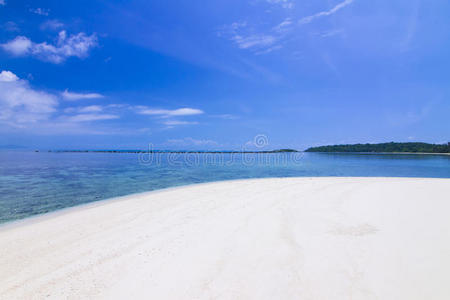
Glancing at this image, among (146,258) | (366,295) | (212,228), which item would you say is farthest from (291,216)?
(146,258)

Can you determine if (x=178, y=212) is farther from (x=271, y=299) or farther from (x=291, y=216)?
(x=271, y=299)

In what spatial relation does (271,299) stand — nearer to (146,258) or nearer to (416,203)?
(146,258)

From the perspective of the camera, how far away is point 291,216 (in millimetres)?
5973

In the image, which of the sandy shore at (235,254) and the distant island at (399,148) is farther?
the distant island at (399,148)

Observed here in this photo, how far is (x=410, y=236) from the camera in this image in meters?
4.36

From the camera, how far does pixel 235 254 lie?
12.4ft

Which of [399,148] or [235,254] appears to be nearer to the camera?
[235,254]

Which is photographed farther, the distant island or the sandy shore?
the distant island

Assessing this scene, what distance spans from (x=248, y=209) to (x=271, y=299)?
429 centimetres

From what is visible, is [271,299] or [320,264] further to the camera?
[320,264]

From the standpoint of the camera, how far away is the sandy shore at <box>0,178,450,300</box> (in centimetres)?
284

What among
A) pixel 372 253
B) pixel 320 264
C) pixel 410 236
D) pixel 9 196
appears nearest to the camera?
pixel 320 264

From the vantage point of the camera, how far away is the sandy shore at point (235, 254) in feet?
9.30

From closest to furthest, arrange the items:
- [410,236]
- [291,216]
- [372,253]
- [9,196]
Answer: [372,253]
[410,236]
[291,216]
[9,196]
